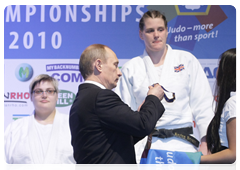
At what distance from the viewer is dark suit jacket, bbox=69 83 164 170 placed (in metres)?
1.31

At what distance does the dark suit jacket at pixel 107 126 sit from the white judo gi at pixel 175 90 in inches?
25.2

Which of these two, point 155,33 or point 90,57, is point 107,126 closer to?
point 90,57

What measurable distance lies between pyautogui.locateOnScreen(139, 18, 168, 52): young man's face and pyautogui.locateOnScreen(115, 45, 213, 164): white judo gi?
0.34 ft

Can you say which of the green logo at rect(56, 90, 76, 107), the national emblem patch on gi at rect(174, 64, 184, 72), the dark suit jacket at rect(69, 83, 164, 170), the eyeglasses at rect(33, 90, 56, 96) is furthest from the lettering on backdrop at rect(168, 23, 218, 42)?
the dark suit jacket at rect(69, 83, 164, 170)

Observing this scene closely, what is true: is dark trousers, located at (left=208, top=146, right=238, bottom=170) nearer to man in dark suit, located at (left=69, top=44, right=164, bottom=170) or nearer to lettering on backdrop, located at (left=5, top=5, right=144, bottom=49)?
man in dark suit, located at (left=69, top=44, right=164, bottom=170)

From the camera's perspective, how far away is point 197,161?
4.85 ft

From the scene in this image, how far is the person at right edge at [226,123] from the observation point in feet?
4.61

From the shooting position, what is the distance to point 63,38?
308cm

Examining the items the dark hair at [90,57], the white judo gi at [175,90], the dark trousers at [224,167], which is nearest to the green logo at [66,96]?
the white judo gi at [175,90]

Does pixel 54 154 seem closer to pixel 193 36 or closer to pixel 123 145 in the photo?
pixel 123 145

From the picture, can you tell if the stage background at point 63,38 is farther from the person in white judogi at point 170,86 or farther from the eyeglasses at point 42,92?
the person in white judogi at point 170,86

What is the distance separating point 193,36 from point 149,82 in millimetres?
1078

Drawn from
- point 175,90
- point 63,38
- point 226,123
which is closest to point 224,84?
point 226,123

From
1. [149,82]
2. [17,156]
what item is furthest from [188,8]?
[17,156]
